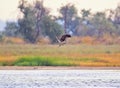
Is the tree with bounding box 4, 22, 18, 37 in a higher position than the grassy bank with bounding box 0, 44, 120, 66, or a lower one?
higher

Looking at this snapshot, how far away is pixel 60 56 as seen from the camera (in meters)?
44.9

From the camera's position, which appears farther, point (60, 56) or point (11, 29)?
point (11, 29)

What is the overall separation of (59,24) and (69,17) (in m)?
10.1

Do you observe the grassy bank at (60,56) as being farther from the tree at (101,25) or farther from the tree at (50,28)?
the tree at (101,25)

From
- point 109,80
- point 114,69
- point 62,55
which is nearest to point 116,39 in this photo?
point 62,55

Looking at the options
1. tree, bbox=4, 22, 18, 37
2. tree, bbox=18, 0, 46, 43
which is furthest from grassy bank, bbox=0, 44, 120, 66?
tree, bbox=4, 22, 18, 37

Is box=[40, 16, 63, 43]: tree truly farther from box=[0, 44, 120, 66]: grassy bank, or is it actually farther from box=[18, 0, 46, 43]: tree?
A: box=[0, 44, 120, 66]: grassy bank

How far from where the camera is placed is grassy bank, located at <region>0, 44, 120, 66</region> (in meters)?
40.4

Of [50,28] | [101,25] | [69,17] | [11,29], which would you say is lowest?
[50,28]

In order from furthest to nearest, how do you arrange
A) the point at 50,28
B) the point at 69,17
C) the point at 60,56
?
the point at 69,17 < the point at 50,28 < the point at 60,56

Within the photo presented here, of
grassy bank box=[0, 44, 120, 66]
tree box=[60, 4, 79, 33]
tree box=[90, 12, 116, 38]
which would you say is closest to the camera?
grassy bank box=[0, 44, 120, 66]

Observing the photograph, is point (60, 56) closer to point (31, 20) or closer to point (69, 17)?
point (31, 20)

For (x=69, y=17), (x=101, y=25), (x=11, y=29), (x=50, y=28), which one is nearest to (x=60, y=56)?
(x=50, y=28)

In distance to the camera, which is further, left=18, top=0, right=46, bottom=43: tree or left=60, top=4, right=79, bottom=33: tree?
left=60, top=4, right=79, bottom=33: tree
